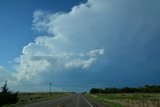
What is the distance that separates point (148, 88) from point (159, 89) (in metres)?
9.85

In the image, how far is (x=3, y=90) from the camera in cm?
4869

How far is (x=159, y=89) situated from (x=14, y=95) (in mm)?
109946

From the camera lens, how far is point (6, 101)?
48.0 meters

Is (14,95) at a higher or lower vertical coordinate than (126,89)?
lower

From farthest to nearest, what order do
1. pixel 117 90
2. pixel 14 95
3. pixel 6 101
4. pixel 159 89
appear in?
pixel 117 90, pixel 159 89, pixel 14 95, pixel 6 101

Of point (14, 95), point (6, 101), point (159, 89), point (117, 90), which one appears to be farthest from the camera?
point (117, 90)

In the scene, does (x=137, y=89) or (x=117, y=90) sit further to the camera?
(x=117, y=90)

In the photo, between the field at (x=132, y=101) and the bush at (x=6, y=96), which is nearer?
the field at (x=132, y=101)

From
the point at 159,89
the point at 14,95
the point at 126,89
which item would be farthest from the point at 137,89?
the point at 14,95

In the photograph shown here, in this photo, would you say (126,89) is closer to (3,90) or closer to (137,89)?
(137,89)

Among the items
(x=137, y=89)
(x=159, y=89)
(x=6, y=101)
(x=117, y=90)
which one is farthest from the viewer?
(x=117, y=90)

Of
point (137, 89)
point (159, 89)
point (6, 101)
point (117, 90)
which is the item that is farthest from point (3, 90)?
point (117, 90)

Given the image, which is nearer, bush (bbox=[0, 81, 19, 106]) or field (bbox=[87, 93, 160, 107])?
field (bbox=[87, 93, 160, 107])

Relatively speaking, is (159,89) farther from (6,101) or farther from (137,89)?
(6,101)
